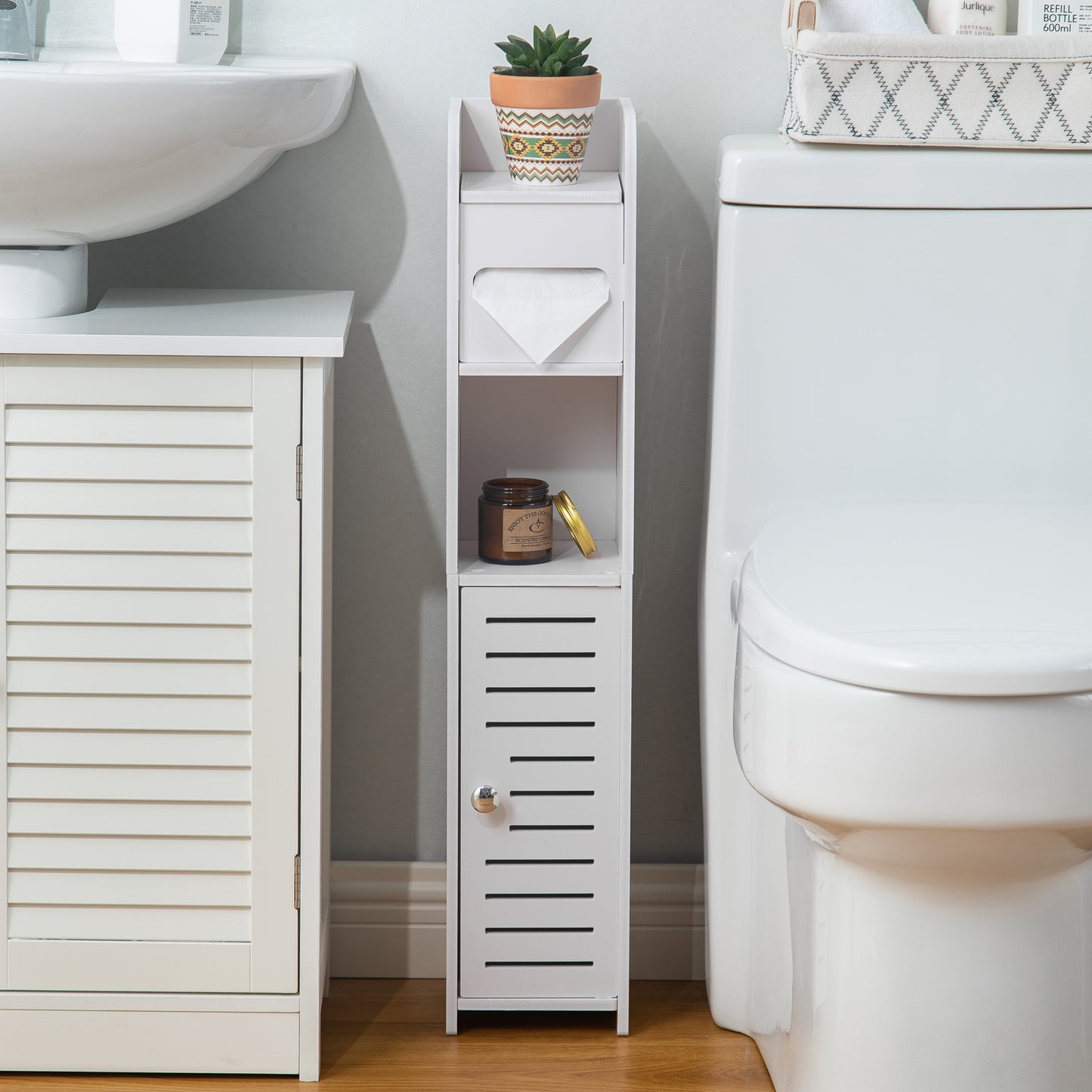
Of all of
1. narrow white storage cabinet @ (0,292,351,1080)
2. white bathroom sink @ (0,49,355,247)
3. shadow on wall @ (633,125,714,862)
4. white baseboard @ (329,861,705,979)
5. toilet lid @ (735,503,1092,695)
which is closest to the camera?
toilet lid @ (735,503,1092,695)

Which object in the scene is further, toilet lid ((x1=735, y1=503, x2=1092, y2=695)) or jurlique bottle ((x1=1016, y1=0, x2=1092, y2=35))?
jurlique bottle ((x1=1016, y1=0, x2=1092, y2=35))

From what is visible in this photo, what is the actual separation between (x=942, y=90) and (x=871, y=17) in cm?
13

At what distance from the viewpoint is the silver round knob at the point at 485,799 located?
1248 millimetres

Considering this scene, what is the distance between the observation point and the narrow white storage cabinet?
1.07m

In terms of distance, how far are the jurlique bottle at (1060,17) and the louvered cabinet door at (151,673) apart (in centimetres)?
77

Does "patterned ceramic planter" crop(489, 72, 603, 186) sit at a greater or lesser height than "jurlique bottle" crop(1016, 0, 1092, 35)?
lesser

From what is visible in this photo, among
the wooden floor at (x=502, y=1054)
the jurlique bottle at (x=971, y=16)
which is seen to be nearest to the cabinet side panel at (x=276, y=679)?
the wooden floor at (x=502, y=1054)

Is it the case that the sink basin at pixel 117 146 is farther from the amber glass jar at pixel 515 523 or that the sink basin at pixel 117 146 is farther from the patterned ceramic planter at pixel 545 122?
the amber glass jar at pixel 515 523

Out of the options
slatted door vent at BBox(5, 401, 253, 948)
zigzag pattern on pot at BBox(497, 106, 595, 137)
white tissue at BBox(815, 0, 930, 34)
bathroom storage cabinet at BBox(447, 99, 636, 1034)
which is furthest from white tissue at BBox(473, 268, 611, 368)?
white tissue at BBox(815, 0, 930, 34)

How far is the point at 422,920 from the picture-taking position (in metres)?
1.43

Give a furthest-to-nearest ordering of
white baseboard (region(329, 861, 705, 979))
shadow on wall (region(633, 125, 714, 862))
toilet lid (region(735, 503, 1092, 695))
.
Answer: white baseboard (region(329, 861, 705, 979)), shadow on wall (region(633, 125, 714, 862)), toilet lid (region(735, 503, 1092, 695))

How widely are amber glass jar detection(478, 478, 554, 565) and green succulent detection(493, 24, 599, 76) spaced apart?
38cm

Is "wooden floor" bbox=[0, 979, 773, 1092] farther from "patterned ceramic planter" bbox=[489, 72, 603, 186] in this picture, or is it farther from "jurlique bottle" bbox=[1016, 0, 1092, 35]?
"jurlique bottle" bbox=[1016, 0, 1092, 35]

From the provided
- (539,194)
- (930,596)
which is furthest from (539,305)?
(930,596)
